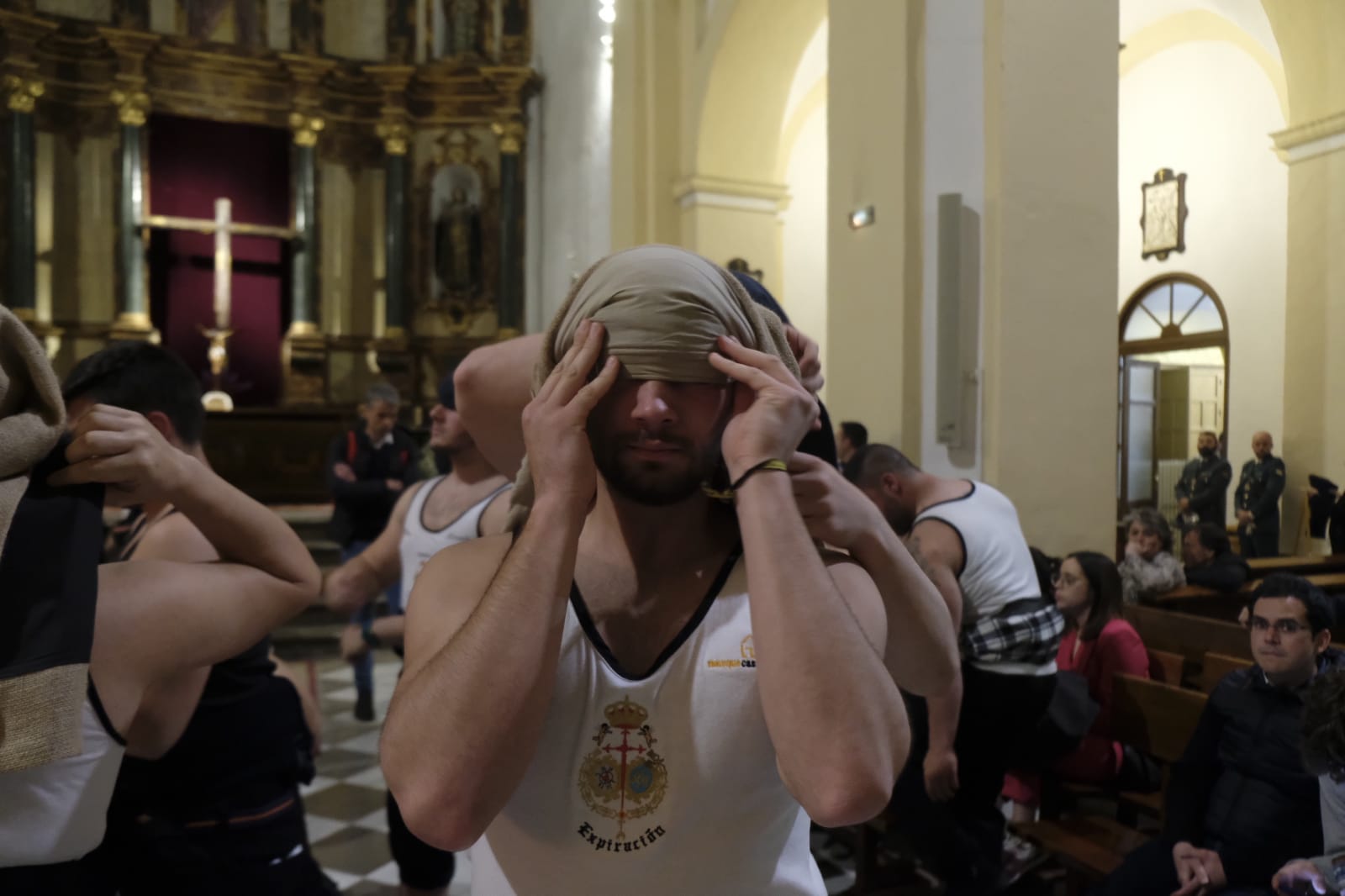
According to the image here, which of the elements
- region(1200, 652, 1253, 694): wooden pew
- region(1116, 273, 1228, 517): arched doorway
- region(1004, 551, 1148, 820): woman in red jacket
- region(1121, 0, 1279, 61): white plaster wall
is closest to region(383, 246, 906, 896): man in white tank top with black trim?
region(1004, 551, 1148, 820): woman in red jacket

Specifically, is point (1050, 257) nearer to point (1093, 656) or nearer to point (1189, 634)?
point (1189, 634)

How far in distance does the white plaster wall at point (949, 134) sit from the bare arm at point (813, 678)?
477cm

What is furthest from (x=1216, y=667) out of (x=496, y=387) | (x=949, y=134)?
(x=949, y=134)

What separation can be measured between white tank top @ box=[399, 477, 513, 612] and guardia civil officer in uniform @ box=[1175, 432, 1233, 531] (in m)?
7.68

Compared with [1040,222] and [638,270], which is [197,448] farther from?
[1040,222]

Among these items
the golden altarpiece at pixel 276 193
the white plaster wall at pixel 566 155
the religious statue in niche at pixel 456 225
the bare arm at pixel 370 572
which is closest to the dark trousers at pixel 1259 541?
the white plaster wall at pixel 566 155

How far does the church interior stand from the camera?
18.5 ft

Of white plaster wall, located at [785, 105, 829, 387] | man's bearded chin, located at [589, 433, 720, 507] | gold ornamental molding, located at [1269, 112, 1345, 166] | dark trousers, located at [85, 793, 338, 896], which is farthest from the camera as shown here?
white plaster wall, located at [785, 105, 829, 387]

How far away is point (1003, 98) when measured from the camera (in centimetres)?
554

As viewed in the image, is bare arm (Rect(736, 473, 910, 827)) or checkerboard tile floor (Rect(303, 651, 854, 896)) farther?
checkerboard tile floor (Rect(303, 651, 854, 896))

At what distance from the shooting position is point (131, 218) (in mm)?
12141

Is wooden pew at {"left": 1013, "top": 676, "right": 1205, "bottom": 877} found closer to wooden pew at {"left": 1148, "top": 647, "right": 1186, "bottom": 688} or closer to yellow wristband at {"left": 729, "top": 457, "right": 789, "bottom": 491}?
wooden pew at {"left": 1148, "top": 647, "right": 1186, "bottom": 688}

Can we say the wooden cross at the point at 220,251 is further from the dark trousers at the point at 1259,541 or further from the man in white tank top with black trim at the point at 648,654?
the man in white tank top with black trim at the point at 648,654

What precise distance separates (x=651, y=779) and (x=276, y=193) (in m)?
13.7
